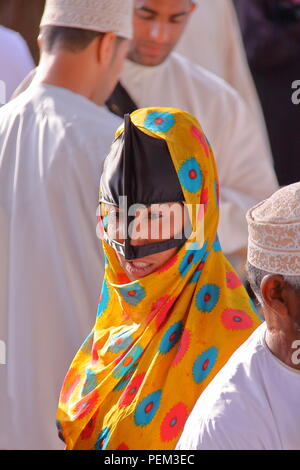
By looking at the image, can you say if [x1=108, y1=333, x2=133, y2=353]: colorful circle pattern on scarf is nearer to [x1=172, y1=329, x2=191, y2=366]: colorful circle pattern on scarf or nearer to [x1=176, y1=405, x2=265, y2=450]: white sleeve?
[x1=172, y1=329, x2=191, y2=366]: colorful circle pattern on scarf

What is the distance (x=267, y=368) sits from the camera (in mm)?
2119

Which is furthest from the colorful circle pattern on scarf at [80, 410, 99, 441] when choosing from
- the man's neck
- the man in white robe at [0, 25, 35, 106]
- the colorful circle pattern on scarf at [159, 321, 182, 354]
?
the man in white robe at [0, 25, 35, 106]

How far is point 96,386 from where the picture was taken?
2754 millimetres

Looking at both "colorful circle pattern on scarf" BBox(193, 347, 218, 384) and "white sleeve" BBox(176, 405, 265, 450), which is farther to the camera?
"colorful circle pattern on scarf" BBox(193, 347, 218, 384)

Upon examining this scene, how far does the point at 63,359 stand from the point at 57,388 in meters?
0.09

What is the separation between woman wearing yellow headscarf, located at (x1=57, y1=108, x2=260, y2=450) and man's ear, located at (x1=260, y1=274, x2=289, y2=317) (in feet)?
1.54

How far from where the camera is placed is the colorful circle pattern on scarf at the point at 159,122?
2752 millimetres

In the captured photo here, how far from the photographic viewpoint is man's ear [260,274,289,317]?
7.07 feet

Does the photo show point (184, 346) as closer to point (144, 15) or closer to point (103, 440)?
point (103, 440)

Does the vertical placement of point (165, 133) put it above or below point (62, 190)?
above

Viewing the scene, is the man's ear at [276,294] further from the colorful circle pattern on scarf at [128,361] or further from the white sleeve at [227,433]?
the colorful circle pattern on scarf at [128,361]

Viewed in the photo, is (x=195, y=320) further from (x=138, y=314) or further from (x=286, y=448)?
(x=286, y=448)

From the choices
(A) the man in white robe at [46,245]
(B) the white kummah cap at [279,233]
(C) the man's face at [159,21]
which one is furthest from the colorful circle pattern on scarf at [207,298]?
(C) the man's face at [159,21]
